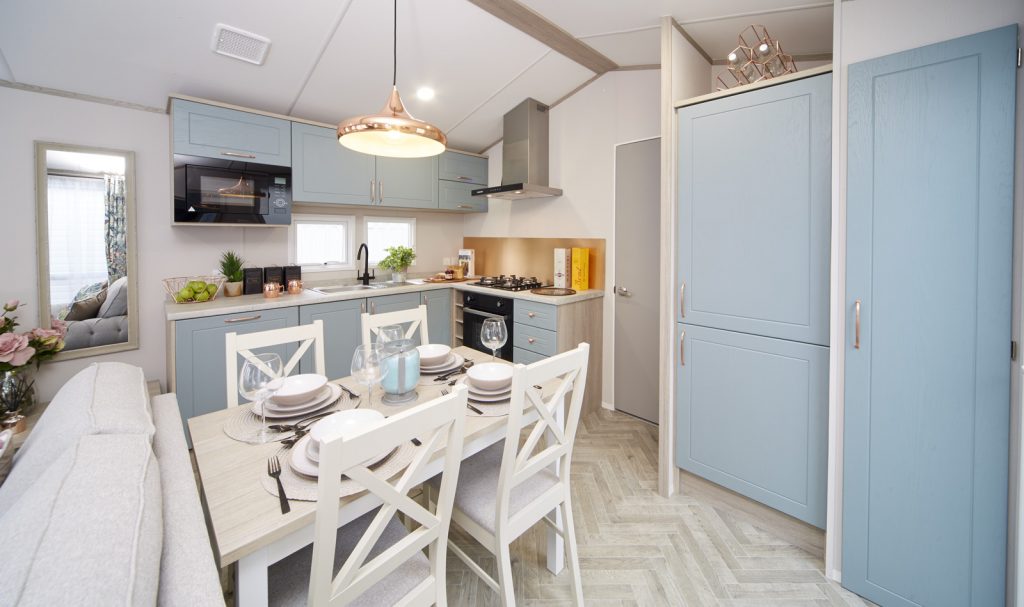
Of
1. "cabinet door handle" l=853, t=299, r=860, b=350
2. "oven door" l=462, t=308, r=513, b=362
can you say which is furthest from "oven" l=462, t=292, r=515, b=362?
"cabinet door handle" l=853, t=299, r=860, b=350

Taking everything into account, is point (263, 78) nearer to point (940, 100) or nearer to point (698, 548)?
point (940, 100)

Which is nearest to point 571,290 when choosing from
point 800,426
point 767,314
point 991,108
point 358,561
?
point 767,314

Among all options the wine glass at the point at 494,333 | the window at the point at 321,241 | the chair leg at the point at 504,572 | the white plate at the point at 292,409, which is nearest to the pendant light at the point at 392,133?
the wine glass at the point at 494,333

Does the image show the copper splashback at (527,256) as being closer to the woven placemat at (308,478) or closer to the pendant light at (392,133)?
the pendant light at (392,133)

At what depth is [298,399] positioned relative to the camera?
1.48 meters

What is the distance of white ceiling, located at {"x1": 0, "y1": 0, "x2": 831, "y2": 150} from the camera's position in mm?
2141

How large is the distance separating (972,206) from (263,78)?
3538 millimetres

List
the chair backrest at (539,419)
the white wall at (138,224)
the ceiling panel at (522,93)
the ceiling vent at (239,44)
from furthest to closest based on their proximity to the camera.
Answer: the ceiling panel at (522,93) → the white wall at (138,224) → the ceiling vent at (239,44) → the chair backrest at (539,419)

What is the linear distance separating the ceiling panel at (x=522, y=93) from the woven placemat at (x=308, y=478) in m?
2.89

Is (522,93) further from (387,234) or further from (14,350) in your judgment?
(14,350)

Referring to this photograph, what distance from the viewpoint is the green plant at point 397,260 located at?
13.1 ft

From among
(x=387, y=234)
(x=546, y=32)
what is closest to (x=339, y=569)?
(x=546, y=32)

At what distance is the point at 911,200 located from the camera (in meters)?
1.53

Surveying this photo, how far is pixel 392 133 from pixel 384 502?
131 cm
